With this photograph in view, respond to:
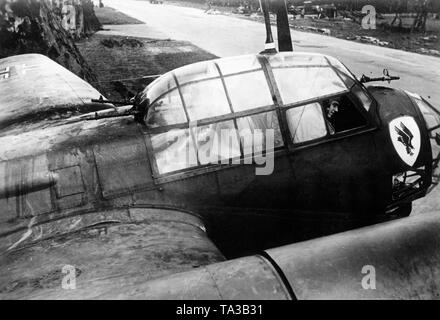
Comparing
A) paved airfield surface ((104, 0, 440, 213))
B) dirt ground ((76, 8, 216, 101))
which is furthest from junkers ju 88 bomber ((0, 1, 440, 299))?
dirt ground ((76, 8, 216, 101))

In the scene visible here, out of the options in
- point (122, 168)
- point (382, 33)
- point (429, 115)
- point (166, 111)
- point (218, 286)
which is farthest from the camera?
point (382, 33)

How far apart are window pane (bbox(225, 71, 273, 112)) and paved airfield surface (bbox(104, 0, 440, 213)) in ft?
13.5

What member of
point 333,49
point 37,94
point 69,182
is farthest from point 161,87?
point 333,49

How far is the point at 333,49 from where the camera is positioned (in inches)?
951

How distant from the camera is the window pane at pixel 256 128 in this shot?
483 centimetres

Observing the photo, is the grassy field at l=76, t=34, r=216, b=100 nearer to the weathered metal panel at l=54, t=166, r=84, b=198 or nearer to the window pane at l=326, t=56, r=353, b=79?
the weathered metal panel at l=54, t=166, r=84, b=198

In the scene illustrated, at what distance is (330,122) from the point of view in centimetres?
493

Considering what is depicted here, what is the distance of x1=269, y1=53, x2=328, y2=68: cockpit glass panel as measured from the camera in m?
5.02

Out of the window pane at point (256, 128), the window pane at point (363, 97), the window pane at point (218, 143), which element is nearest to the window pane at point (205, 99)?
the window pane at point (218, 143)

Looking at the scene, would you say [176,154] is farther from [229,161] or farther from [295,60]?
[295,60]

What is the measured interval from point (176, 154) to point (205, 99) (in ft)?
2.43

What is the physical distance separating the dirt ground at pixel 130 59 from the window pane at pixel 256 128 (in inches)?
342

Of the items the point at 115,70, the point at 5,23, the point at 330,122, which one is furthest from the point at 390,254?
the point at 115,70
